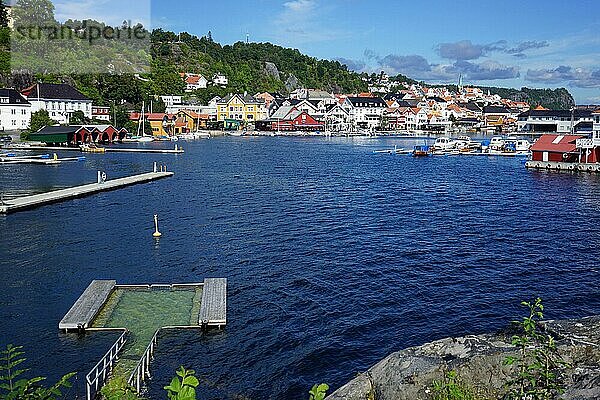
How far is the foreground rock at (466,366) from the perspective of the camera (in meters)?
6.02

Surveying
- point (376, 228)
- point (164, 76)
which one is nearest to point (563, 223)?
point (376, 228)

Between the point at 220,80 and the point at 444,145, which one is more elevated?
the point at 220,80

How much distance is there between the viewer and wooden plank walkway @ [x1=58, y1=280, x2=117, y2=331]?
11398 mm

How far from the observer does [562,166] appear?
136 ft

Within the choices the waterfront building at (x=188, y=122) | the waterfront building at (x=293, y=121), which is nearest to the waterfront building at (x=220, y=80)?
the waterfront building at (x=293, y=121)

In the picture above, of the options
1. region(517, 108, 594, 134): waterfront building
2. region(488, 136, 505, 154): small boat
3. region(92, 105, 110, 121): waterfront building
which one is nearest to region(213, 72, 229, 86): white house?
region(92, 105, 110, 121): waterfront building

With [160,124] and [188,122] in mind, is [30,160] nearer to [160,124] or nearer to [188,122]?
[160,124]

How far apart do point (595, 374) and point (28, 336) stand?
9.78m

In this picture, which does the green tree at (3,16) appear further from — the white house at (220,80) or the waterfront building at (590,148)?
the waterfront building at (590,148)

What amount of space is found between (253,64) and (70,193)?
125 metres

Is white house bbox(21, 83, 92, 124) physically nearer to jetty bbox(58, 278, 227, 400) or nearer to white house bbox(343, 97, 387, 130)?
white house bbox(343, 97, 387, 130)

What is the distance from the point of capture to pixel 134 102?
287 ft

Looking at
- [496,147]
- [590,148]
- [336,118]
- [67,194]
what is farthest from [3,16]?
[590,148]

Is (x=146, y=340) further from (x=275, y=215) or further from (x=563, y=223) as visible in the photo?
(x=563, y=223)
